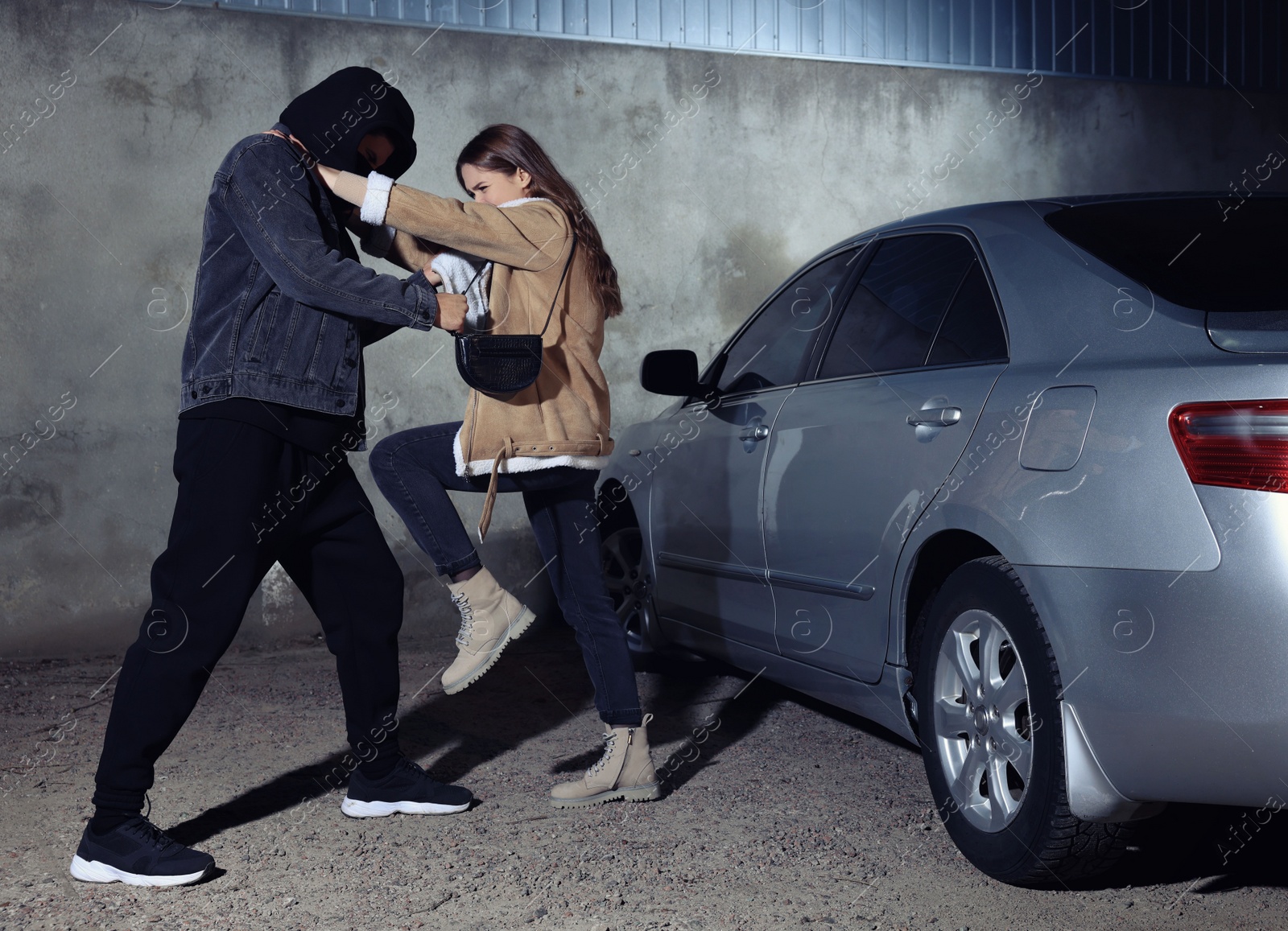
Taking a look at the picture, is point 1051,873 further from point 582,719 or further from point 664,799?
point 582,719

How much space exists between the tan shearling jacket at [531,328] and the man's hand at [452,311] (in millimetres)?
103

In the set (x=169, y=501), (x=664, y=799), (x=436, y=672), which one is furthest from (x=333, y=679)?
(x=664, y=799)

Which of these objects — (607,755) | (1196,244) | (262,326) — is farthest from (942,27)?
(262,326)

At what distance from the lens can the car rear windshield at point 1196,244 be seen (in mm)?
2430

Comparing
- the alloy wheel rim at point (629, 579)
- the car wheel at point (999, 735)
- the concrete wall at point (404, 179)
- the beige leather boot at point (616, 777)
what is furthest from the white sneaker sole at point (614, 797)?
the concrete wall at point (404, 179)

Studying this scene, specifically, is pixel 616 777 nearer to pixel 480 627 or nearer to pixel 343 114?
pixel 480 627

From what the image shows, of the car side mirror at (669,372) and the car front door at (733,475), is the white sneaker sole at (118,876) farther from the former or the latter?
the car side mirror at (669,372)

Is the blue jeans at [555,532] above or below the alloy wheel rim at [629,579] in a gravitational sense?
above

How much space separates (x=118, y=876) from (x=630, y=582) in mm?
2626

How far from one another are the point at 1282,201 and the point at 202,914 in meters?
3.04

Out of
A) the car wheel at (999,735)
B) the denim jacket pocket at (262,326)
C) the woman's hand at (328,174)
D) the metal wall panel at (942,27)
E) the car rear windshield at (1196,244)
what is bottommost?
the car wheel at (999,735)

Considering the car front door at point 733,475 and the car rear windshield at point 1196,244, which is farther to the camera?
the car front door at point 733,475

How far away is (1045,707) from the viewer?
8.05ft

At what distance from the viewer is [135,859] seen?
Result: 271 centimetres
